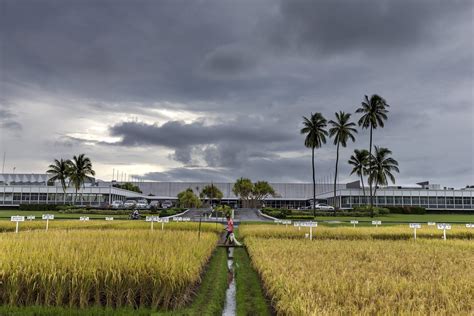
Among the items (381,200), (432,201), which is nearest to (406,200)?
(381,200)

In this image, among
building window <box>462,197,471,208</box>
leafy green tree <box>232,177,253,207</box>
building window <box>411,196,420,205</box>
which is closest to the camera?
building window <box>411,196,420,205</box>

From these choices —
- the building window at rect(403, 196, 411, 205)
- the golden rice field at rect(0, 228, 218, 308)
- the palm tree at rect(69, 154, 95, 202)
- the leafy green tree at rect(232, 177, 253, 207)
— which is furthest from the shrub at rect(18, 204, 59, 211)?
the building window at rect(403, 196, 411, 205)

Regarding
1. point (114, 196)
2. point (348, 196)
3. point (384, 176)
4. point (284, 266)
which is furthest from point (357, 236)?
point (114, 196)

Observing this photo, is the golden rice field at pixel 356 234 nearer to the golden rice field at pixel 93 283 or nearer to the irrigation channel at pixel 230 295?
the irrigation channel at pixel 230 295

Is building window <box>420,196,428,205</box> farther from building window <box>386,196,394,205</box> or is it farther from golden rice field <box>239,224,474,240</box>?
golden rice field <box>239,224,474,240</box>

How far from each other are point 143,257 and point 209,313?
2.52m

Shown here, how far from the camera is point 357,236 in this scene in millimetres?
26875

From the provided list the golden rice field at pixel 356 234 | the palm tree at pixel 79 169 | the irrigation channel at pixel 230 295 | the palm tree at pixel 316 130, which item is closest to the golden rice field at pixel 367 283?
the irrigation channel at pixel 230 295

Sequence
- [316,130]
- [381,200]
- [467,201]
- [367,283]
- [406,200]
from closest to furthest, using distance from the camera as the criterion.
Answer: [367,283] < [316,130] < [381,200] < [406,200] < [467,201]

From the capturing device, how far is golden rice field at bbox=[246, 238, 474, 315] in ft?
24.6

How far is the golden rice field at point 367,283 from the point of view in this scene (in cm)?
751

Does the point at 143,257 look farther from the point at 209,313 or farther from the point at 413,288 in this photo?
the point at 413,288

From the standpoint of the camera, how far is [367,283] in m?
9.30

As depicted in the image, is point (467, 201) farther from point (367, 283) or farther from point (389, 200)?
point (367, 283)
